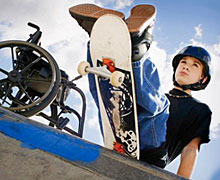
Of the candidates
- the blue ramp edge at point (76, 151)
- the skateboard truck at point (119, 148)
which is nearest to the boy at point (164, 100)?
the skateboard truck at point (119, 148)

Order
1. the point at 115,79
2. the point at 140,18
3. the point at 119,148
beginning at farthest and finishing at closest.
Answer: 1. the point at 119,148
2. the point at 140,18
3. the point at 115,79

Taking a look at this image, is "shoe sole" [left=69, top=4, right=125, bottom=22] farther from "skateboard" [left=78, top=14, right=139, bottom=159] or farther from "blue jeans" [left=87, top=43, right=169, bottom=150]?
"blue jeans" [left=87, top=43, right=169, bottom=150]

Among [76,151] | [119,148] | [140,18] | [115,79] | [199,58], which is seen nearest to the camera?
[76,151]

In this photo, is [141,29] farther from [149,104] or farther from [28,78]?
[28,78]

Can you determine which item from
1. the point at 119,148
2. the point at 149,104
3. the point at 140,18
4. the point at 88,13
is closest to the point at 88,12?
the point at 88,13

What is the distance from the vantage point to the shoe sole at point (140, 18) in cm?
164

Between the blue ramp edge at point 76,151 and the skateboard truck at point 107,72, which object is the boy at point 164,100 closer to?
the skateboard truck at point 107,72

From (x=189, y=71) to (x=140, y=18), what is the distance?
2.94 feet

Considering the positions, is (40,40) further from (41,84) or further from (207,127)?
(207,127)

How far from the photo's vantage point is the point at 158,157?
1.99m

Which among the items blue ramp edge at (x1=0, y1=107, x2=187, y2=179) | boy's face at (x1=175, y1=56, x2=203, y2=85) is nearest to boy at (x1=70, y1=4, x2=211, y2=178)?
boy's face at (x1=175, y1=56, x2=203, y2=85)

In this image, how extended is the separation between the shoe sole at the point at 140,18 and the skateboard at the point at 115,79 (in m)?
0.04

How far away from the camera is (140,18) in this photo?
167 centimetres

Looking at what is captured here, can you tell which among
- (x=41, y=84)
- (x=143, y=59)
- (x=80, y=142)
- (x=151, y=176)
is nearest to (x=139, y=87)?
(x=143, y=59)
